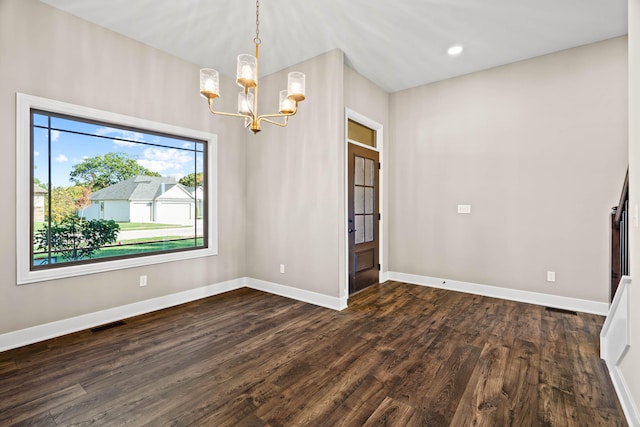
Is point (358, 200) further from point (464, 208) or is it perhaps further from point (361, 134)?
point (464, 208)

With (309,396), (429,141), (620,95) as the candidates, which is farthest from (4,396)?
(620,95)

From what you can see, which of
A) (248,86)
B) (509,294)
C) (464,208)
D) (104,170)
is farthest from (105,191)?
(509,294)

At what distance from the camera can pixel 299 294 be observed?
13.3ft

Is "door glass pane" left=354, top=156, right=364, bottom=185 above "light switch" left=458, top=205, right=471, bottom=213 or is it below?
above

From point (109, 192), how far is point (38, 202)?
65 centimetres

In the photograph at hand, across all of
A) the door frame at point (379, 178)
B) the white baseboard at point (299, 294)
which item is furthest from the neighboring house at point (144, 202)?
the door frame at point (379, 178)

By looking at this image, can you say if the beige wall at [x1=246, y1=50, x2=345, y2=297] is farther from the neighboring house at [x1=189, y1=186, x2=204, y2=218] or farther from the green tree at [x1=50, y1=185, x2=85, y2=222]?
the green tree at [x1=50, y1=185, x2=85, y2=222]

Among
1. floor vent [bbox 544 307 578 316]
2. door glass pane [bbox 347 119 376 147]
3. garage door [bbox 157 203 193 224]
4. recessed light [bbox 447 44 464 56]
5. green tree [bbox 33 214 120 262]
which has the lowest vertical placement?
floor vent [bbox 544 307 578 316]

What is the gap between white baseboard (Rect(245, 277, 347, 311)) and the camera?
371cm

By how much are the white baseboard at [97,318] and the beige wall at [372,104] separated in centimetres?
275

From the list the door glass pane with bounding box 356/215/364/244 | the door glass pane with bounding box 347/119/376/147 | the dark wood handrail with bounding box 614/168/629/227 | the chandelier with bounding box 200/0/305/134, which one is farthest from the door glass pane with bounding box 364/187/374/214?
the dark wood handrail with bounding box 614/168/629/227

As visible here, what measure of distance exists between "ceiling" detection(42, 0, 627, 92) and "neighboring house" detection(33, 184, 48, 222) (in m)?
1.75

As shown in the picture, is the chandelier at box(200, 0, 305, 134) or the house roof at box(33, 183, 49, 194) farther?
the house roof at box(33, 183, 49, 194)

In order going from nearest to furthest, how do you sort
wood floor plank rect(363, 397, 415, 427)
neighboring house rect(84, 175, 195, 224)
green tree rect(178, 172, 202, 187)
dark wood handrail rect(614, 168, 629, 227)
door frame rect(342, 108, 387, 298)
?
wood floor plank rect(363, 397, 415, 427), dark wood handrail rect(614, 168, 629, 227), neighboring house rect(84, 175, 195, 224), door frame rect(342, 108, 387, 298), green tree rect(178, 172, 202, 187)
